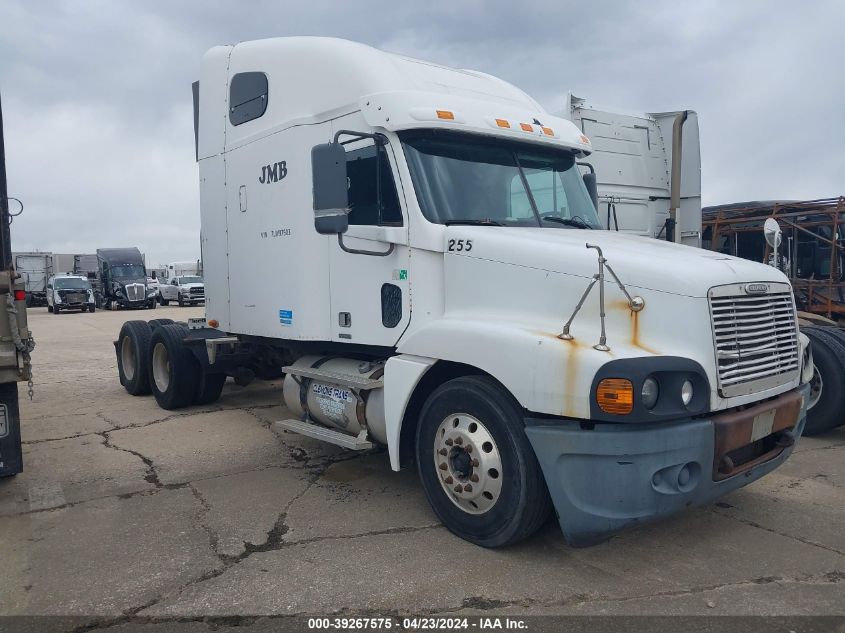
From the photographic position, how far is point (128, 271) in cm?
3875

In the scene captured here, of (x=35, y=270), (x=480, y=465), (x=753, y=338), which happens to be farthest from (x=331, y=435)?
(x=35, y=270)

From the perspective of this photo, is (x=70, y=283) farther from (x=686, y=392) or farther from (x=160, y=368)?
(x=686, y=392)

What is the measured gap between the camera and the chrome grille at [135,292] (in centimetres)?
3697

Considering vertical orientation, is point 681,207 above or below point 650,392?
above

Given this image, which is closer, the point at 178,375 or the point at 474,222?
the point at 474,222

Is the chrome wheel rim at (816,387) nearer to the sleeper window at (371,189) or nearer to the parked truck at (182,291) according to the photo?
the sleeper window at (371,189)

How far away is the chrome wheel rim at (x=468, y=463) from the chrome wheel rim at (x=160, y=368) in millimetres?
5337

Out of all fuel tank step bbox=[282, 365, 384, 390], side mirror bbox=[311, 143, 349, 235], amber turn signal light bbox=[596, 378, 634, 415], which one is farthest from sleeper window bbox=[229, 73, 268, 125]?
amber turn signal light bbox=[596, 378, 634, 415]

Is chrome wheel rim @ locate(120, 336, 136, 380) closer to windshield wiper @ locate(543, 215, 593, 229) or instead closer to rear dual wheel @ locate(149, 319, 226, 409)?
rear dual wheel @ locate(149, 319, 226, 409)

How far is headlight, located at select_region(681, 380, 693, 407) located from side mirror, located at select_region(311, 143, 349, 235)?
232 centimetres

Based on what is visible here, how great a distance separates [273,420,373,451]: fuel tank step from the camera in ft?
16.9

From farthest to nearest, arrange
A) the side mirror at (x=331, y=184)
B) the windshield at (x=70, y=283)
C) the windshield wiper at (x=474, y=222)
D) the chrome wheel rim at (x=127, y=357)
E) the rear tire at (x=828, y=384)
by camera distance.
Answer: the windshield at (x=70, y=283), the chrome wheel rim at (x=127, y=357), the rear tire at (x=828, y=384), the windshield wiper at (x=474, y=222), the side mirror at (x=331, y=184)

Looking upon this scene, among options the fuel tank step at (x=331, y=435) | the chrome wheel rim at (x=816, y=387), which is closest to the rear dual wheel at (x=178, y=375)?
the fuel tank step at (x=331, y=435)

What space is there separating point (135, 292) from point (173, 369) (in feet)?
103
